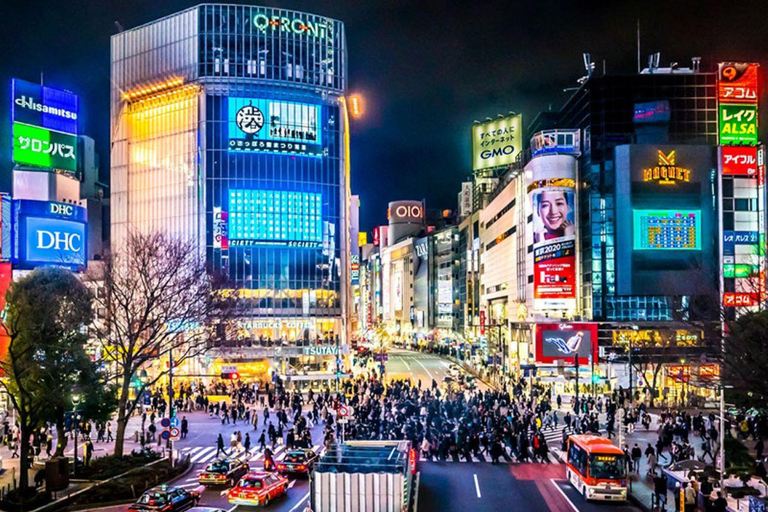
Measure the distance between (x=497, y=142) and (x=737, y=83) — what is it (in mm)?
37233

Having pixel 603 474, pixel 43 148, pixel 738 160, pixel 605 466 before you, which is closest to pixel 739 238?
pixel 738 160

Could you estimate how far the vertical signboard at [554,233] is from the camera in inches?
2584

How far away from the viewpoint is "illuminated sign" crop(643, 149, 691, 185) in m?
64.2

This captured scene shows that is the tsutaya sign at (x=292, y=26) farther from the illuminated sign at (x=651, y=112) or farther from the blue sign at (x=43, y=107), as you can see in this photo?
the illuminated sign at (x=651, y=112)

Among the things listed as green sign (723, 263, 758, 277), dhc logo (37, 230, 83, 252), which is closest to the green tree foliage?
dhc logo (37, 230, 83, 252)

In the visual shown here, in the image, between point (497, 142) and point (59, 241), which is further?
point (497, 142)

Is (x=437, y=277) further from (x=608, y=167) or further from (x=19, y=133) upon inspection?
(x=19, y=133)

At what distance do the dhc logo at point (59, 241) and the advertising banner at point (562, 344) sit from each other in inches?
1365

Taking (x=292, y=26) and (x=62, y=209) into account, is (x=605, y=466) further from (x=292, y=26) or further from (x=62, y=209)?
(x=292, y=26)

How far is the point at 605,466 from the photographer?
2388cm

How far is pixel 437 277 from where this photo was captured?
5915 inches

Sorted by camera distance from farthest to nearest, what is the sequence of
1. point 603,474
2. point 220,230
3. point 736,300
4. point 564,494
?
point 220,230 → point 736,300 → point 564,494 → point 603,474

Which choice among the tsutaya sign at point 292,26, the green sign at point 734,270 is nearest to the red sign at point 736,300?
the green sign at point 734,270

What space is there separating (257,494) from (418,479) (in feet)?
20.2
